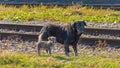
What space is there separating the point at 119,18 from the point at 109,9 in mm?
1891

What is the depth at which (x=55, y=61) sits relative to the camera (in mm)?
10211

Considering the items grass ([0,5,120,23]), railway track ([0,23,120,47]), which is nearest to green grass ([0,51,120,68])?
railway track ([0,23,120,47])

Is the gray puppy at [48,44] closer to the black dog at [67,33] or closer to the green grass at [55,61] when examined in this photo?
the green grass at [55,61]

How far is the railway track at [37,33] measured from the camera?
41.3ft

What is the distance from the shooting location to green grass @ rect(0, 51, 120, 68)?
9906 mm

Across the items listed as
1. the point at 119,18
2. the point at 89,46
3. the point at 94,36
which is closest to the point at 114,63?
the point at 89,46

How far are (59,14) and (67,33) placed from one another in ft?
17.2

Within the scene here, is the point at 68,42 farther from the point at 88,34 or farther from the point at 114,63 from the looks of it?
the point at 88,34

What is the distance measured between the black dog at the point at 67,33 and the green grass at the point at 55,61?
40 cm

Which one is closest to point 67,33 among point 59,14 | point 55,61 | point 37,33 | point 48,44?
point 48,44

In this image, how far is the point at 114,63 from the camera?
32.8 ft

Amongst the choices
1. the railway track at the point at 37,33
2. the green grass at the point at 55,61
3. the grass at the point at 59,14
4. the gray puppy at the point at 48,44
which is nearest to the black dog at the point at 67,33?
the green grass at the point at 55,61

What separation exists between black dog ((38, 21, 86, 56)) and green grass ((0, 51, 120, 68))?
398 millimetres

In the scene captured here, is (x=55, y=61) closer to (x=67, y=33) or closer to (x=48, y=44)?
(x=48, y=44)
